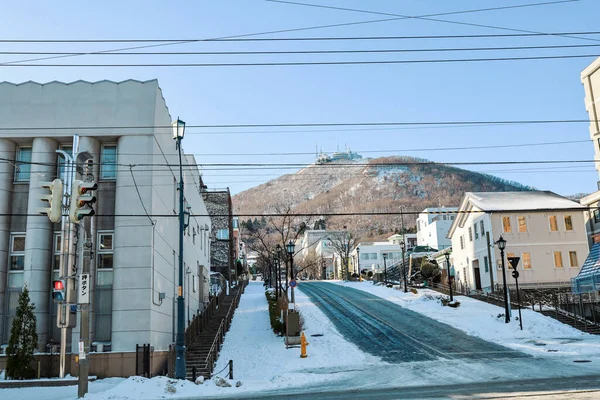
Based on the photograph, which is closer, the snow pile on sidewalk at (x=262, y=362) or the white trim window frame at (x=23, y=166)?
the snow pile on sidewalk at (x=262, y=362)

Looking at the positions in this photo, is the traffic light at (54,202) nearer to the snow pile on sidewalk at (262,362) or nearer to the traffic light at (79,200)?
the traffic light at (79,200)

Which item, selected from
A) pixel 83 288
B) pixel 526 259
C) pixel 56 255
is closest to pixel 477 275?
pixel 526 259

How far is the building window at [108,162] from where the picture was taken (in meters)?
24.2

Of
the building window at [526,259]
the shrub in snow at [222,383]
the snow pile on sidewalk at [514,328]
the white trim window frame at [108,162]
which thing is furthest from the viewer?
the building window at [526,259]

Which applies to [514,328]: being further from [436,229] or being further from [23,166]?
[436,229]

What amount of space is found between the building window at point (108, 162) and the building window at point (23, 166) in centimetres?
334

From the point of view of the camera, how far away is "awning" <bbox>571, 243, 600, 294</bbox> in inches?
1274

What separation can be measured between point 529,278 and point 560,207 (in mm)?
6479

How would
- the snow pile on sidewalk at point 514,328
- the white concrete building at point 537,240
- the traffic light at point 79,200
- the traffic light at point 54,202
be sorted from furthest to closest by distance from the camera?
the white concrete building at point 537,240 → the snow pile on sidewalk at point 514,328 → the traffic light at point 79,200 → the traffic light at point 54,202

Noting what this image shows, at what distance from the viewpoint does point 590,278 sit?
108ft

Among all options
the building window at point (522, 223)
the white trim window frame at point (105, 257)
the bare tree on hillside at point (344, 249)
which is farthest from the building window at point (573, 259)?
the bare tree on hillside at point (344, 249)

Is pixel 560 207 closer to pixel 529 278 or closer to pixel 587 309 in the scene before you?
pixel 529 278

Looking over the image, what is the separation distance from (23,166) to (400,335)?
2088cm

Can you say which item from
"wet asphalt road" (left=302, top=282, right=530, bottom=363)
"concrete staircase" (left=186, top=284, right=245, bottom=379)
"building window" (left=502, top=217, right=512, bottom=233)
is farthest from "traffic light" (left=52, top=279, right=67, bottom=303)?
"building window" (left=502, top=217, right=512, bottom=233)
